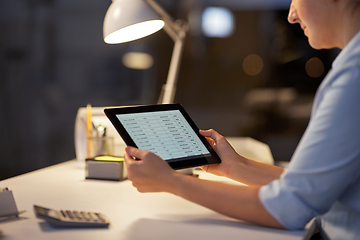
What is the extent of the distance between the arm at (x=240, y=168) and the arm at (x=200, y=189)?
→ 23 cm

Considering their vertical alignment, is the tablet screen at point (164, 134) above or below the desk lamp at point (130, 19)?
below

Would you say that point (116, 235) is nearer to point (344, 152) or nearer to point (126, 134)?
point (126, 134)

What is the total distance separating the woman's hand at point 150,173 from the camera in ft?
2.38

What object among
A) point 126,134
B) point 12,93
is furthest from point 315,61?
point 126,134

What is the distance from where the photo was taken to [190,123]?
96 cm

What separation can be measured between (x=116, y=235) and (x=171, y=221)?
134 millimetres

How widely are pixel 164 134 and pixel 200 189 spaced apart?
0.74ft

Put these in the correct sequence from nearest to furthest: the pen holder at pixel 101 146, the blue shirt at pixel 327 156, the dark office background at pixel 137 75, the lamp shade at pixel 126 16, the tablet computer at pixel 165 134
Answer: the blue shirt at pixel 327 156 → the tablet computer at pixel 165 134 → the lamp shade at pixel 126 16 → the pen holder at pixel 101 146 → the dark office background at pixel 137 75

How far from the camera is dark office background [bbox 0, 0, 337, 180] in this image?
2986 mm

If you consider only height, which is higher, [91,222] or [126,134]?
[126,134]

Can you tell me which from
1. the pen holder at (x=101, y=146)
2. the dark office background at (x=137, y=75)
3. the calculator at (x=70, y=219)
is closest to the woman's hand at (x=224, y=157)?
the calculator at (x=70, y=219)

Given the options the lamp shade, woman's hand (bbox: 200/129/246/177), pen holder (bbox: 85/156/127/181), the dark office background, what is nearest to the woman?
woman's hand (bbox: 200/129/246/177)

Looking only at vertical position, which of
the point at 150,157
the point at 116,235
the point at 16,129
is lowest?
the point at 16,129

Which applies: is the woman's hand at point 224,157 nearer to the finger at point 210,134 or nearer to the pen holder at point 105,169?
the finger at point 210,134
